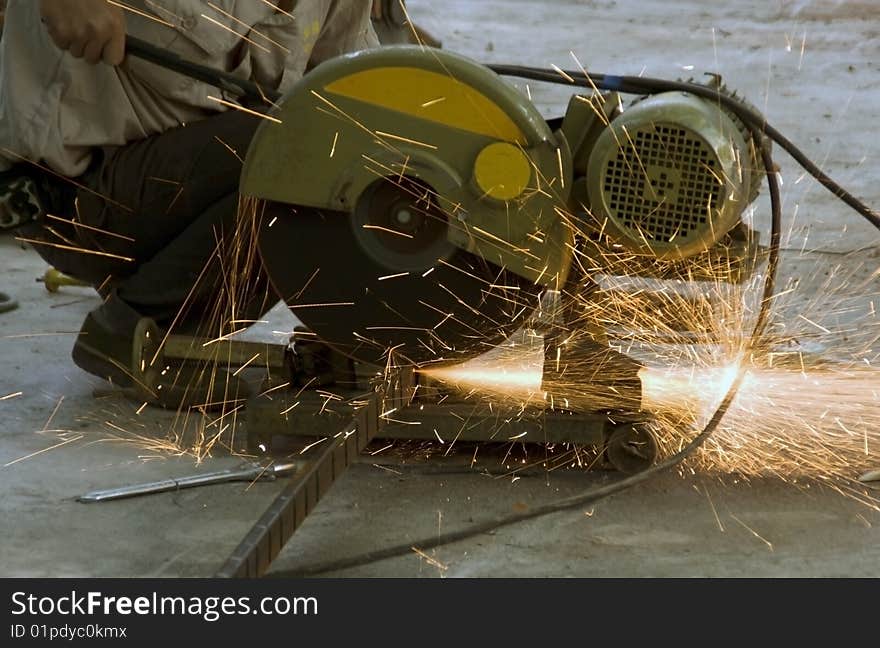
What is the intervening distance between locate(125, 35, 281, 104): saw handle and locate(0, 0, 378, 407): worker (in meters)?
0.04

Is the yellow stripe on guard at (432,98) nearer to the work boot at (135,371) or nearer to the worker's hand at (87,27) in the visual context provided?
the worker's hand at (87,27)

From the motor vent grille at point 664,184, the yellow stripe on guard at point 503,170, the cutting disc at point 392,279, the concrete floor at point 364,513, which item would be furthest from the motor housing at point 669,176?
the concrete floor at point 364,513

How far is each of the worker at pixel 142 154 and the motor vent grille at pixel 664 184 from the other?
888 mm

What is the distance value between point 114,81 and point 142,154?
0.55ft

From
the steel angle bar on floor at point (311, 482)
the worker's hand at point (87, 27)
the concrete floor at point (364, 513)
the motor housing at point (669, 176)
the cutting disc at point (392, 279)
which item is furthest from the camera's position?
the worker's hand at point (87, 27)

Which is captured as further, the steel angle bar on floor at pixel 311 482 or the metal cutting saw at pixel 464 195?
the metal cutting saw at pixel 464 195

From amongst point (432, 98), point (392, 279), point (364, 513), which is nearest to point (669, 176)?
point (432, 98)

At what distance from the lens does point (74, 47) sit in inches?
104

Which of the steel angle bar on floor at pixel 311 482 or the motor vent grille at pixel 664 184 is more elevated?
the motor vent grille at pixel 664 184

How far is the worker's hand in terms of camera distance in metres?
2.60

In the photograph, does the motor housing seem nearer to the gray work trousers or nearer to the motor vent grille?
the motor vent grille

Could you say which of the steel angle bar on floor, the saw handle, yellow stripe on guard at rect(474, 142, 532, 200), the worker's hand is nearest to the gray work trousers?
the saw handle

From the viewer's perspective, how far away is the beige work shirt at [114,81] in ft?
9.05

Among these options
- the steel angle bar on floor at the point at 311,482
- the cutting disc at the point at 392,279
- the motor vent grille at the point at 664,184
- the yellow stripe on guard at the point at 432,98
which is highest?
the yellow stripe on guard at the point at 432,98
